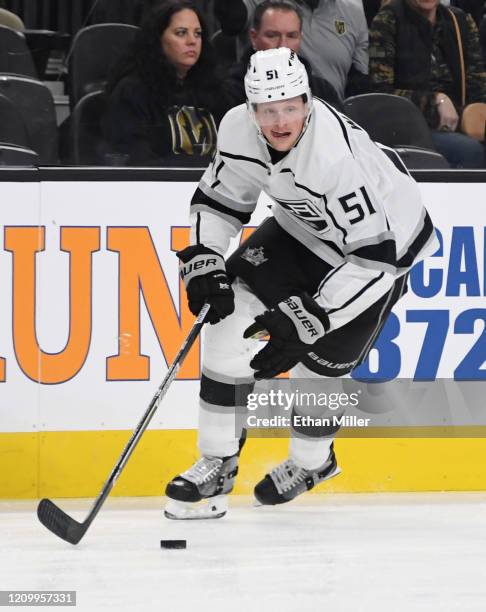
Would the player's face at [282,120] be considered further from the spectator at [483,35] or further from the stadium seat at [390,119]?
the spectator at [483,35]

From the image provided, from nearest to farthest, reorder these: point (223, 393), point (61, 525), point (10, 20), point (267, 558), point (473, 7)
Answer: point (267, 558) → point (61, 525) → point (223, 393) → point (10, 20) → point (473, 7)

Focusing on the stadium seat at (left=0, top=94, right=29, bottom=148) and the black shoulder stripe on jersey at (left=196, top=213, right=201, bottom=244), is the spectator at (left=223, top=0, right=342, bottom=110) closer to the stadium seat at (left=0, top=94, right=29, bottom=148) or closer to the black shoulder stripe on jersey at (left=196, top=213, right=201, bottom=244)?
the stadium seat at (left=0, top=94, right=29, bottom=148)

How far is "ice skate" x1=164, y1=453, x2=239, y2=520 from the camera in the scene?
333 centimetres

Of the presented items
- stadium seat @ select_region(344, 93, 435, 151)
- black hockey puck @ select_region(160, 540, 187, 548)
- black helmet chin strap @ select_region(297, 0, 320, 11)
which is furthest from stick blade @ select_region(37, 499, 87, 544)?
black helmet chin strap @ select_region(297, 0, 320, 11)

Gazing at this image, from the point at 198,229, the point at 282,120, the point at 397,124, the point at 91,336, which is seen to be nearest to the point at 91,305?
the point at 91,336

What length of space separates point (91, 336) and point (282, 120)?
1.13 metres

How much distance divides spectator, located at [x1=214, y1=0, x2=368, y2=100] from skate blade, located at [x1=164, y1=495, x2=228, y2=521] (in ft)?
5.18

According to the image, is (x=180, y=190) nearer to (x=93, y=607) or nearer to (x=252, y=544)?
(x=252, y=544)

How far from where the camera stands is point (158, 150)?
12.9ft

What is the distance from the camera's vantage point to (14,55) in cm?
423

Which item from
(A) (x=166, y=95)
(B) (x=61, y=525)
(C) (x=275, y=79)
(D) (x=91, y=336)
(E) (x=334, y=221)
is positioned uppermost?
(C) (x=275, y=79)

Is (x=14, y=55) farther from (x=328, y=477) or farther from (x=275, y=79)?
(x=328, y=477)

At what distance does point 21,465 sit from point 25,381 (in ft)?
0.84

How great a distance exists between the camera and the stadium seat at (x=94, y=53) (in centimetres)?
417
